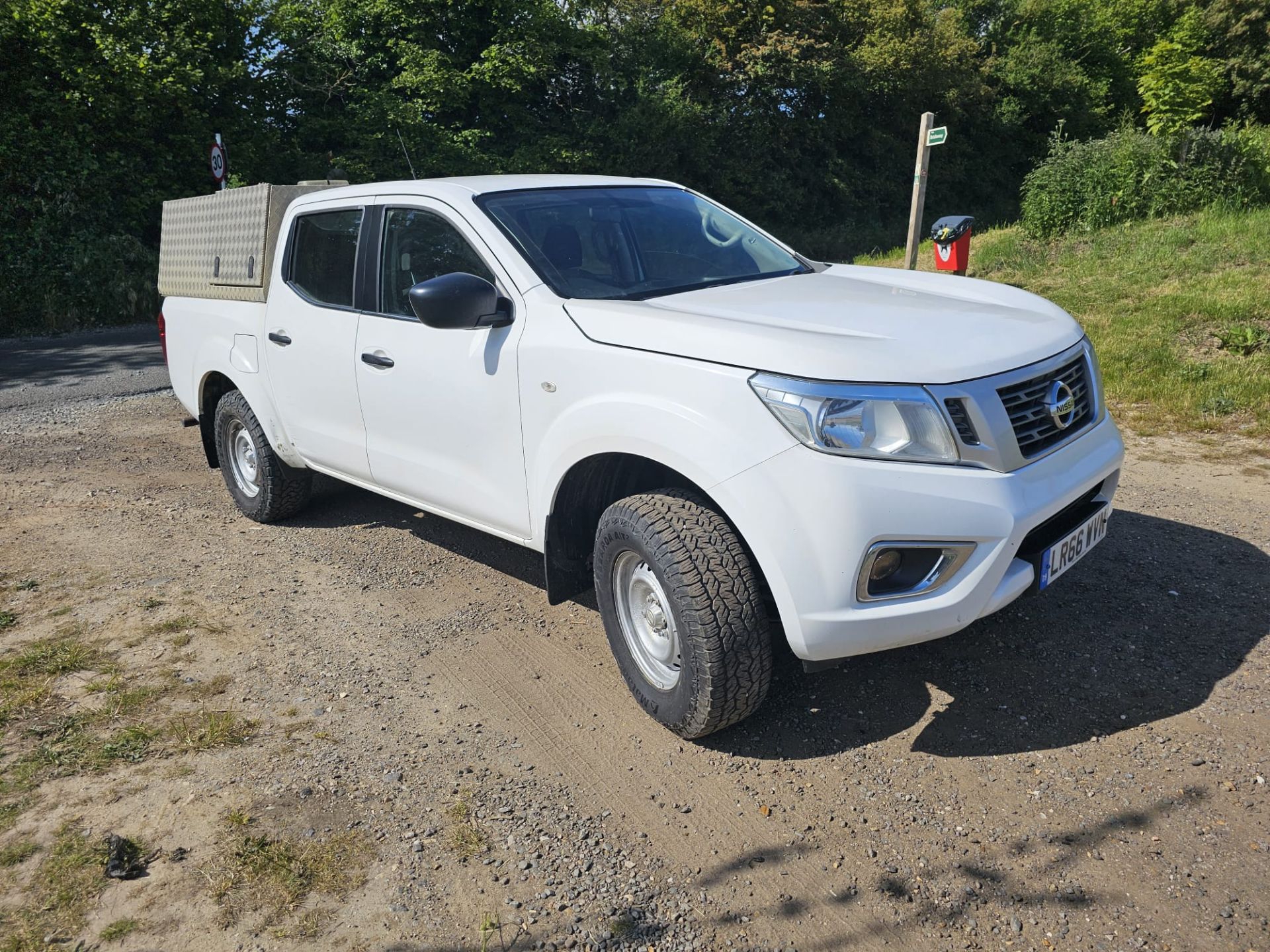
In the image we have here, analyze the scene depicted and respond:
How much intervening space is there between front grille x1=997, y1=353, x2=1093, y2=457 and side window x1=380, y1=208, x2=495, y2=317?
6.81 ft

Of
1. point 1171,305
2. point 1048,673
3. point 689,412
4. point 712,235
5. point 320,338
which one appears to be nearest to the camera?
point 689,412

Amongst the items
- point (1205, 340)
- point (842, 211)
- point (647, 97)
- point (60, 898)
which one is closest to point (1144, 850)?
point (60, 898)

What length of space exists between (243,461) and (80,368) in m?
6.48

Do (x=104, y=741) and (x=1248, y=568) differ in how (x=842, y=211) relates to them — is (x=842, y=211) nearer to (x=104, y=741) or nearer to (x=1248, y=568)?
(x=1248, y=568)

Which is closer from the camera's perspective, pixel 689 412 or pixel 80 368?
pixel 689 412

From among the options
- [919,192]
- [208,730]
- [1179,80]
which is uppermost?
[1179,80]

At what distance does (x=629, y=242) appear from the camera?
4008 millimetres

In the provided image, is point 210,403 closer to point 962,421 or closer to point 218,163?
point 962,421

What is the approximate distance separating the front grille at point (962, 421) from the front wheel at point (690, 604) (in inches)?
29.1

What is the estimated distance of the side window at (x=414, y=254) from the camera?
388 cm

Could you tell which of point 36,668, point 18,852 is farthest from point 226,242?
point 18,852

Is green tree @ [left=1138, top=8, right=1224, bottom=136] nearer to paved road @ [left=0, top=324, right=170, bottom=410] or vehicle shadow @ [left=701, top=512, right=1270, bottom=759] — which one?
vehicle shadow @ [left=701, top=512, right=1270, bottom=759]

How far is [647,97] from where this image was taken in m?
20.9

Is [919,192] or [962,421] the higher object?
[919,192]
